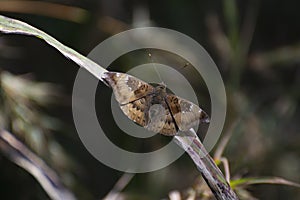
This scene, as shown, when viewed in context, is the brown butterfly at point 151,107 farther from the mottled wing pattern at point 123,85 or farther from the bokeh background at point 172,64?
the bokeh background at point 172,64

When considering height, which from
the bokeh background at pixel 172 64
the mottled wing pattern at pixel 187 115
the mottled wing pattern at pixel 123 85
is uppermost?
the mottled wing pattern at pixel 123 85

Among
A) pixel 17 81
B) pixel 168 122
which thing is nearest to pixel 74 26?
pixel 17 81

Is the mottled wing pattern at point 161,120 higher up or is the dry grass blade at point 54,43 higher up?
the dry grass blade at point 54,43

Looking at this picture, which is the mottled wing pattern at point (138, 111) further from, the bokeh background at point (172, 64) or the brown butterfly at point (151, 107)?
the bokeh background at point (172, 64)

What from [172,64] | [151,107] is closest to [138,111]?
[151,107]

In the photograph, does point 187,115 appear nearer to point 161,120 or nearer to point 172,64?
point 161,120

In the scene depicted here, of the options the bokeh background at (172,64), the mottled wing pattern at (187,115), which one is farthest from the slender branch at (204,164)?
the bokeh background at (172,64)

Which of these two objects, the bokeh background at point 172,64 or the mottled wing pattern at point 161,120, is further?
the bokeh background at point 172,64
